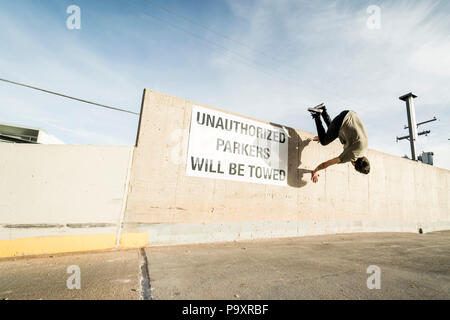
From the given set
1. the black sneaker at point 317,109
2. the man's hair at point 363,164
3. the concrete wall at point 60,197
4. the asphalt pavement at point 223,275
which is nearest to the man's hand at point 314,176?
the man's hair at point 363,164

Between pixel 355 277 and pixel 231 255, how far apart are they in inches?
78.9

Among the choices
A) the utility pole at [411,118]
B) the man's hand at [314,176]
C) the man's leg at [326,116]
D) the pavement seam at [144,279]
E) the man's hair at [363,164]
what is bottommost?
the pavement seam at [144,279]

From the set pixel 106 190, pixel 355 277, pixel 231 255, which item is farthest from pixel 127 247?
pixel 355 277

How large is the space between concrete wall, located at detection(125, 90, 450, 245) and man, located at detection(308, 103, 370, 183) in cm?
82

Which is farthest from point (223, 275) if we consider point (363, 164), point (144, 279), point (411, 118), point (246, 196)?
point (411, 118)

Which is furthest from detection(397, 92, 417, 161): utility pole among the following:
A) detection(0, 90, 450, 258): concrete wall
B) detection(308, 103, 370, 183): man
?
detection(308, 103, 370, 183): man

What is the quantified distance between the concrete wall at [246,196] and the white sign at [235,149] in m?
0.21

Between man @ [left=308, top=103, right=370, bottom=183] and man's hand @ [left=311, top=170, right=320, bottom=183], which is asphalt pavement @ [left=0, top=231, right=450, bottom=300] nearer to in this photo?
man's hand @ [left=311, top=170, right=320, bottom=183]

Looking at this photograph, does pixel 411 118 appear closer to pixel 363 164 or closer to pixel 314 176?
pixel 363 164

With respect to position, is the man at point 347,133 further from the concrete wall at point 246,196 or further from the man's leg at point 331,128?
the concrete wall at point 246,196

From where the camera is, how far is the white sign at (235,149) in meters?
5.06

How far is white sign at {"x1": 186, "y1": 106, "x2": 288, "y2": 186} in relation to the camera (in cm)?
506

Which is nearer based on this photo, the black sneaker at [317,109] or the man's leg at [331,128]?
the man's leg at [331,128]
